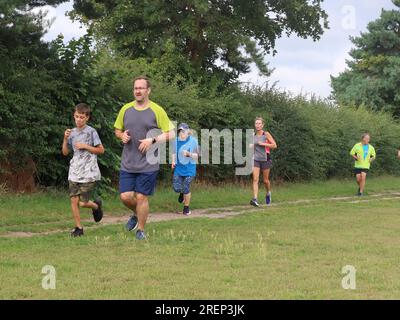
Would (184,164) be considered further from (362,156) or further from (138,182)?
(362,156)

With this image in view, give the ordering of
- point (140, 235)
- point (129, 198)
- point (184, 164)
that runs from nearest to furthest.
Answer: point (140, 235)
point (129, 198)
point (184, 164)

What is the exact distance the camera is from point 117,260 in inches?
314

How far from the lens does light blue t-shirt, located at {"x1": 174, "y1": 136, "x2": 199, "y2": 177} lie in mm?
14430

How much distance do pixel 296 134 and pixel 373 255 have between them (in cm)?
1600

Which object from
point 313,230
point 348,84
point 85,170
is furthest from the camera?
point 348,84

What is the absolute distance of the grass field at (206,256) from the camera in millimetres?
6391

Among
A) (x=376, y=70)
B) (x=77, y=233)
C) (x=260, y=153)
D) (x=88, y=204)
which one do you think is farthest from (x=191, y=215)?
(x=376, y=70)

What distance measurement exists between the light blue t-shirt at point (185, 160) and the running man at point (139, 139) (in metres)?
4.55

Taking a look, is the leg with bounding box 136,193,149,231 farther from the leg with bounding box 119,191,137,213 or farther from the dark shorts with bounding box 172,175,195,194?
the dark shorts with bounding box 172,175,195,194

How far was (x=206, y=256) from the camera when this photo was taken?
8.38 m

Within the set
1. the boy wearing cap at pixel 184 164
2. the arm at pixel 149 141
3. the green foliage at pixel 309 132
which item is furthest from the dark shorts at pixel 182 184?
the green foliage at pixel 309 132

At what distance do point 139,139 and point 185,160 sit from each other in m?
4.85
